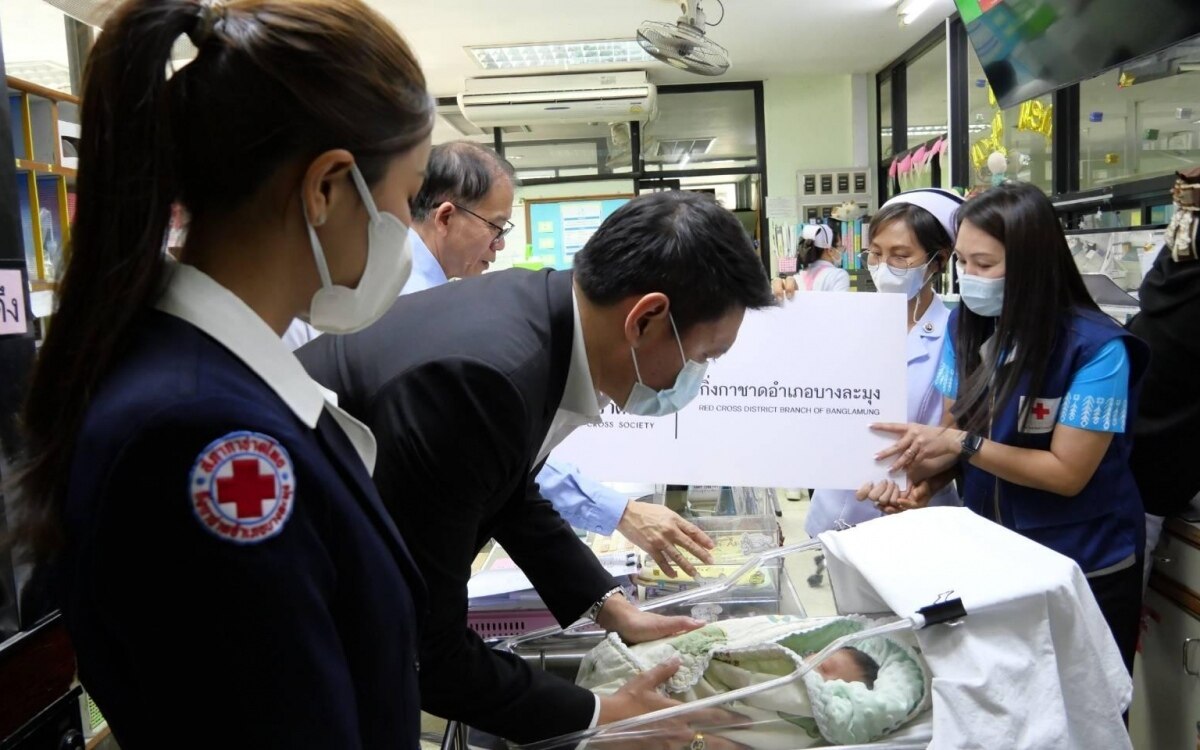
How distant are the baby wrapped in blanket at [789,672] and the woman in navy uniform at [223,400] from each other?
616 mm

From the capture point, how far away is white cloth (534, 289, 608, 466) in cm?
118

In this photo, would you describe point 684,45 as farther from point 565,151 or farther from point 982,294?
point 565,151

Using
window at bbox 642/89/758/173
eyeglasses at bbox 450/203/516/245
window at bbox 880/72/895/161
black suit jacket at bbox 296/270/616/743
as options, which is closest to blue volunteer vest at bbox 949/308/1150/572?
black suit jacket at bbox 296/270/616/743

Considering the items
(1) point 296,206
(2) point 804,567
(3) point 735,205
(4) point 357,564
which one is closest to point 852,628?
(2) point 804,567

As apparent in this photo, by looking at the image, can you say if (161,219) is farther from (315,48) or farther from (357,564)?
(357,564)

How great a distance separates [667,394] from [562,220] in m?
6.56

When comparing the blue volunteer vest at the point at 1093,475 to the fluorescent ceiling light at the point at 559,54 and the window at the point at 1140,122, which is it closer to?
the window at the point at 1140,122

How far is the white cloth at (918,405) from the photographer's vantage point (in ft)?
6.72

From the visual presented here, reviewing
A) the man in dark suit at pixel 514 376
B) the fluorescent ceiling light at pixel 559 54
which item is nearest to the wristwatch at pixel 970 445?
the man in dark suit at pixel 514 376

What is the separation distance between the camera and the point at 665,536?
63.5 inches

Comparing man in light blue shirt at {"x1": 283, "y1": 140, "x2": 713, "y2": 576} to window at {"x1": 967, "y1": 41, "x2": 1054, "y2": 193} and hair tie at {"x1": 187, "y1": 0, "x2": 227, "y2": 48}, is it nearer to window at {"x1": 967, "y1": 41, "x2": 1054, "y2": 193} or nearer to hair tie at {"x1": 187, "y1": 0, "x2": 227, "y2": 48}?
hair tie at {"x1": 187, "y1": 0, "x2": 227, "y2": 48}

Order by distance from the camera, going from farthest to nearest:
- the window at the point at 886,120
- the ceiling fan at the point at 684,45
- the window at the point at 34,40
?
the window at the point at 886,120 → the window at the point at 34,40 → the ceiling fan at the point at 684,45

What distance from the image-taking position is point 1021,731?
103cm

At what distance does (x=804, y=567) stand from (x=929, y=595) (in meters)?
0.58
